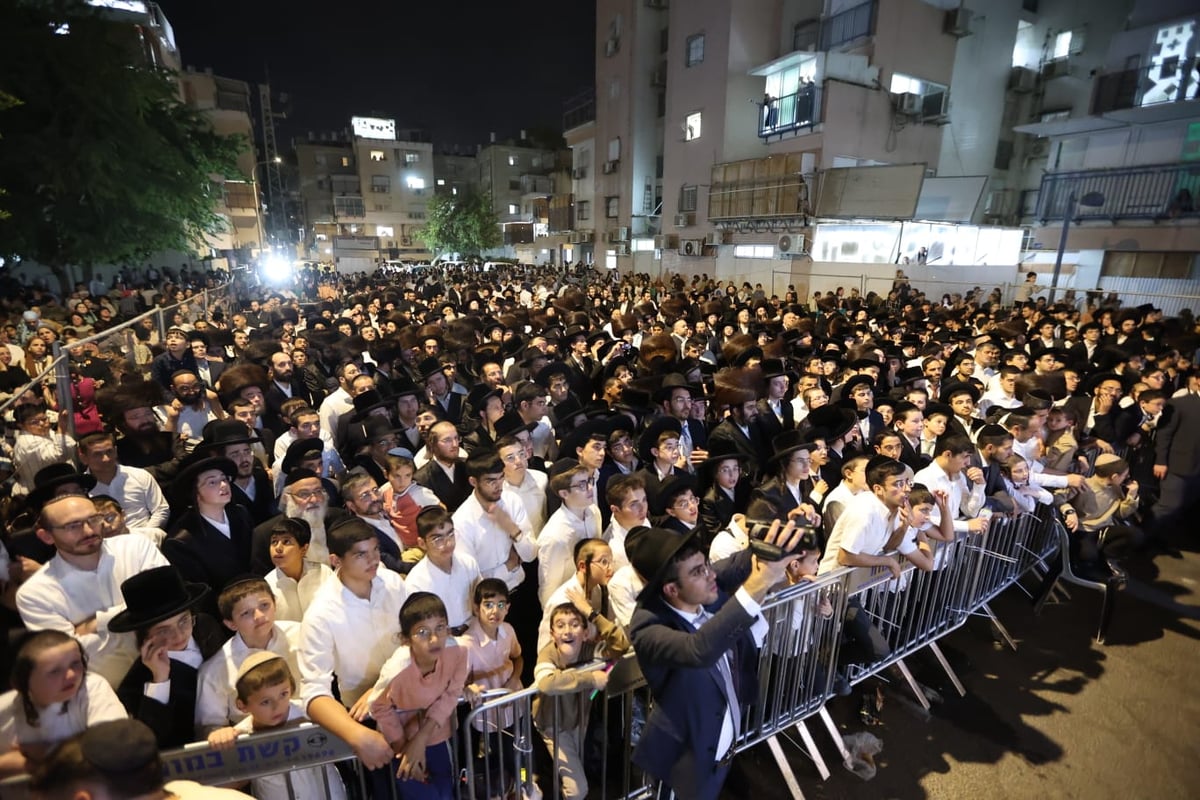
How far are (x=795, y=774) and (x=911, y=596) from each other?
1653 mm

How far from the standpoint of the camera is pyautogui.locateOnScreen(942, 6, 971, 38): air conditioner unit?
21688mm

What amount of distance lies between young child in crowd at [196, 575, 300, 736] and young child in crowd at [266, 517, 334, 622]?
38 centimetres

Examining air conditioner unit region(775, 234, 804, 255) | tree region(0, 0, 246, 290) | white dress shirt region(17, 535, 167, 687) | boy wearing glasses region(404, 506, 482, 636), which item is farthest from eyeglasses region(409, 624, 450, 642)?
air conditioner unit region(775, 234, 804, 255)

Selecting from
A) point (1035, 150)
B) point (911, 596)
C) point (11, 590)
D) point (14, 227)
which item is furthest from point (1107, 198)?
point (14, 227)

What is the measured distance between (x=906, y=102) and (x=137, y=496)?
26146 millimetres

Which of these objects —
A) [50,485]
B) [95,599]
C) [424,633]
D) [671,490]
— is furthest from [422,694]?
[50,485]

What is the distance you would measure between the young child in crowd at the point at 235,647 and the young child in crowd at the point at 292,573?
15.1 inches

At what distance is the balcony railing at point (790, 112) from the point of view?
2153 centimetres

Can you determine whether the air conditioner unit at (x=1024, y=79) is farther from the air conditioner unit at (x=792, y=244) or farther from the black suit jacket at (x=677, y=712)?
the black suit jacket at (x=677, y=712)

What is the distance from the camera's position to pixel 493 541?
4051mm

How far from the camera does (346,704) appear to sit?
318 cm

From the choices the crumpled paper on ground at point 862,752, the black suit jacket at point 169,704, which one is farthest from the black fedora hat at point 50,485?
the crumpled paper on ground at point 862,752

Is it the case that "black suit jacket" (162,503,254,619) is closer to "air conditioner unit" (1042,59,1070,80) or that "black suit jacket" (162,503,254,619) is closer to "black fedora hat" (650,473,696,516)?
"black fedora hat" (650,473,696,516)

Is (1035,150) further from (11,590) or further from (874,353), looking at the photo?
(11,590)
